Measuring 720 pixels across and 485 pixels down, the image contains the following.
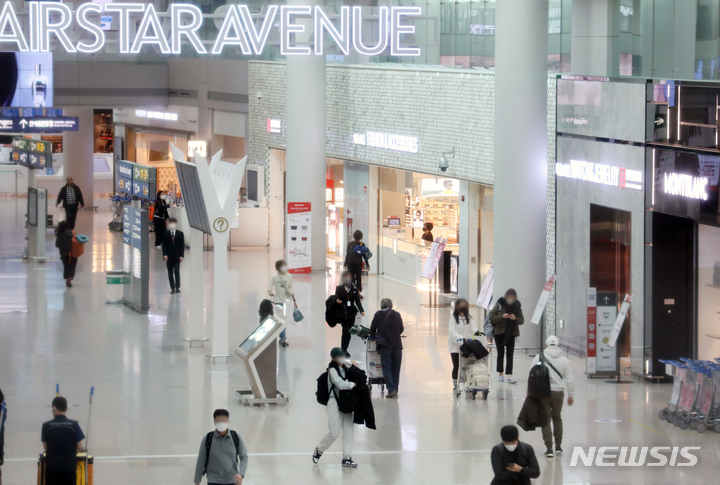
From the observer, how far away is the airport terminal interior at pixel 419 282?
36.1 feet

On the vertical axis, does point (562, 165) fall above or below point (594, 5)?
below

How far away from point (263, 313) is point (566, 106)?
6603 mm

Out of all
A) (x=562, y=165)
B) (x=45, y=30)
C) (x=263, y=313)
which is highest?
(x=45, y=30)

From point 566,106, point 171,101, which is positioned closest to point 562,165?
point 566,106

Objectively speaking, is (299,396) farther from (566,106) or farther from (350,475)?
(566,106)

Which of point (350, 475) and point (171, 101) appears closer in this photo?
point (350, 475)

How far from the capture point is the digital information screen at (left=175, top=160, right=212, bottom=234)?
15618 millimetres

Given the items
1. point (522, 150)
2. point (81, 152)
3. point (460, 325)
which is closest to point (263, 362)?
point (460, 325)

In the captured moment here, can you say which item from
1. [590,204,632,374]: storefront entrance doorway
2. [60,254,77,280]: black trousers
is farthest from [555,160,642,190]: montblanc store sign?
[60,254,77,280]: black trousers

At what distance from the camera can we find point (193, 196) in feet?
52.9

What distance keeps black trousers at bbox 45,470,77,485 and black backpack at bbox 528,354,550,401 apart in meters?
5.10

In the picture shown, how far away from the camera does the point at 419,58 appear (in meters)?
25.1

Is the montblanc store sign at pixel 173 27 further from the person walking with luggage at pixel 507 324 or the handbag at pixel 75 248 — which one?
the person walking with luggage at pixel 507 324

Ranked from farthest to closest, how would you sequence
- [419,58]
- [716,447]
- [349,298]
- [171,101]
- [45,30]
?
[171,101] → [419,58] → [45,30] → [349,298] → [716,447]
